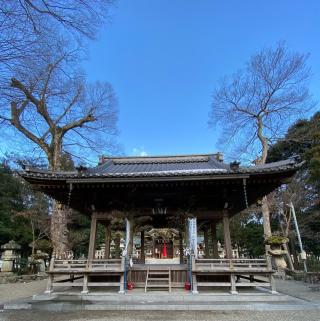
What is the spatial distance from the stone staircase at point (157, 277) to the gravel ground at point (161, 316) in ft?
8.28

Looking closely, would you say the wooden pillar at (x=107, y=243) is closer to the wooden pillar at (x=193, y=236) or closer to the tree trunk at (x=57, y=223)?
the wooden pillar at (x=193, y=236)

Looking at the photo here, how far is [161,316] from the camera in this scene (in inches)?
274

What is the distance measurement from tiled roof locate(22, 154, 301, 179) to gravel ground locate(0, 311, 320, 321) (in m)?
3.88

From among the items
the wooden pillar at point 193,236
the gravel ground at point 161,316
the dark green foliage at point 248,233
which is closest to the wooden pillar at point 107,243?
the wooden pillar at point 193,236

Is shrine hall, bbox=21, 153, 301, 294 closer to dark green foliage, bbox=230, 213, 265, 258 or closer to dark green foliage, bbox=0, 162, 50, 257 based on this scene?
dark green foliage, bbox=0, 162, 50, 257

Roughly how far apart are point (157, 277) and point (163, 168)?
485 cm

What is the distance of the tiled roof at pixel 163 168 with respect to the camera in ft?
30.0

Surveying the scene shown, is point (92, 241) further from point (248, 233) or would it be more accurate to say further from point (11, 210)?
point (248, 233)

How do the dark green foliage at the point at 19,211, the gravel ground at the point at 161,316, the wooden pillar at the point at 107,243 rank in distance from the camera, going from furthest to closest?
the dark green foliage at the point at 19,211
the wooden pillar at the point at 107,243
the gravel ground at the point at 161,316

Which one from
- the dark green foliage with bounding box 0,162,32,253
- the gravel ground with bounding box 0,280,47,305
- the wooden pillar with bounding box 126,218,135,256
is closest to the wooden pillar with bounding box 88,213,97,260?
the wooden pillar with bounding box 126,218,135,256

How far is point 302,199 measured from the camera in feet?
80.4

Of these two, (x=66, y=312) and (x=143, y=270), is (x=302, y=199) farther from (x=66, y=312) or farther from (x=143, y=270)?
(x=66, y=312)

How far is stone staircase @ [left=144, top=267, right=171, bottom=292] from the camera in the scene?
32.6 ft

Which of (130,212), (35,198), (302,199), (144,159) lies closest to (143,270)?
(130,212)
